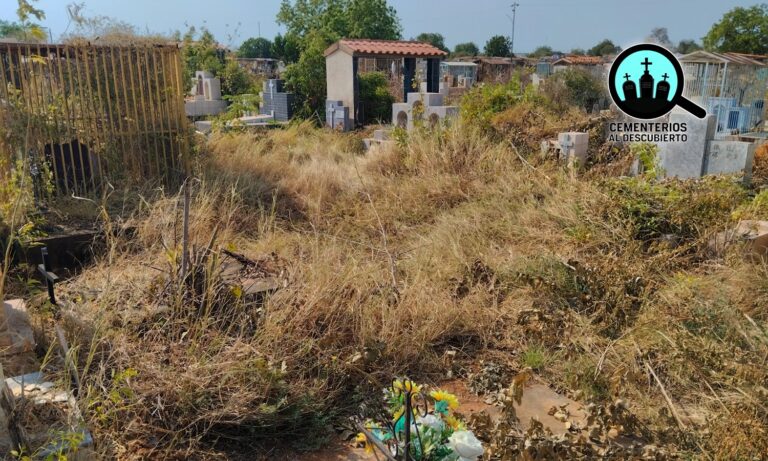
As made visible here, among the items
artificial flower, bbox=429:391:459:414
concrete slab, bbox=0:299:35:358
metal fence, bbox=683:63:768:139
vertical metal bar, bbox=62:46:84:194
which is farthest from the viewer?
metal fence, bbox=683:63:768:139

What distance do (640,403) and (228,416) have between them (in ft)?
6.59

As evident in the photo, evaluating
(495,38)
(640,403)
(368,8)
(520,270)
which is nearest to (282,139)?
(520,270)

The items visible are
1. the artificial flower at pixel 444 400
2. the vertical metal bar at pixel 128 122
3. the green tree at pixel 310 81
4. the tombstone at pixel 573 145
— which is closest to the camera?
the artificial flower at pixel 444 400

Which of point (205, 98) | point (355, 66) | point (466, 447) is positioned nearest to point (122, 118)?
point (466, 447)

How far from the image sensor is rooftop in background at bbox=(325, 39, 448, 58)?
12.8 m

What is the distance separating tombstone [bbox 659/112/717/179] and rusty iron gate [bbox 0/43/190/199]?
17.6 ft

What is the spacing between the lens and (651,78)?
7.36 m

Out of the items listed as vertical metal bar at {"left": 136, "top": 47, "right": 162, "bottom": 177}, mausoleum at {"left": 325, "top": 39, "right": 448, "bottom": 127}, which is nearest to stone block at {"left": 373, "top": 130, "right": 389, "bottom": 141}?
mausoleum at {"left": 325, "top": 39, "right": 448, "bottom": 127}

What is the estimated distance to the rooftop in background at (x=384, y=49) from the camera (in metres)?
12.8

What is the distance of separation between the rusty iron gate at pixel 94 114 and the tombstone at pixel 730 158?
5.69 meters

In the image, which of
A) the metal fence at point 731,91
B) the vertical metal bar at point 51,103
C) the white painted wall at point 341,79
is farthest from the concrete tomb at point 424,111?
the metal fence at point 731,91

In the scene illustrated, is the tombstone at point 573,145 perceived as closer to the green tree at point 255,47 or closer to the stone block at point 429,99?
the stone block at point 429,99

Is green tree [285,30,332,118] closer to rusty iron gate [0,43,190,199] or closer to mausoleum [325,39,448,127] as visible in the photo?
mausoleum [325,39,448,127]

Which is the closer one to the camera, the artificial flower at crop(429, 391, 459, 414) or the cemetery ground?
the artificial flower at crop(429, 391, 459, 414)
